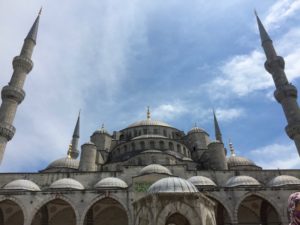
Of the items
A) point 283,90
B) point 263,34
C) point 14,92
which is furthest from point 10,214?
point 263,34

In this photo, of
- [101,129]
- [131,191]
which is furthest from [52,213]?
[101,129]

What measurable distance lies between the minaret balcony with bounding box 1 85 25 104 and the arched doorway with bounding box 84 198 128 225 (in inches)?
456

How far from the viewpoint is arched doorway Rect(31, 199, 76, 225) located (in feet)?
66.0

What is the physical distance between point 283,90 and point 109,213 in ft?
58.9

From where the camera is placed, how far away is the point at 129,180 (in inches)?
846

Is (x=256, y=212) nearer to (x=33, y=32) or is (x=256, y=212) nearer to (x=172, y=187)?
(x=172, y=187)

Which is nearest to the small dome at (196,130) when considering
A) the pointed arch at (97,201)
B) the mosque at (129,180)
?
the mosque at (129,180)

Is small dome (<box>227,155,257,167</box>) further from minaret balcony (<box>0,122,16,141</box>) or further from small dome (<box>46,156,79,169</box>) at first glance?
minaret balcony (<box>0,122,16,141</box>)

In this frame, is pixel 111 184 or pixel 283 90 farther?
pixel 283 90

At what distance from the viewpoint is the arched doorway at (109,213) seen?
20.5 metres

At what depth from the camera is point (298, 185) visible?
19.0 m

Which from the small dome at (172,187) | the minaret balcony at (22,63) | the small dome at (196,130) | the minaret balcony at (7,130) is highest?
the minaret balcony at (22,63)

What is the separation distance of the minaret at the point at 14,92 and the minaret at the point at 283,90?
22769mm

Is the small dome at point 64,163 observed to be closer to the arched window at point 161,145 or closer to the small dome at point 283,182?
the arched window at point 161,145
